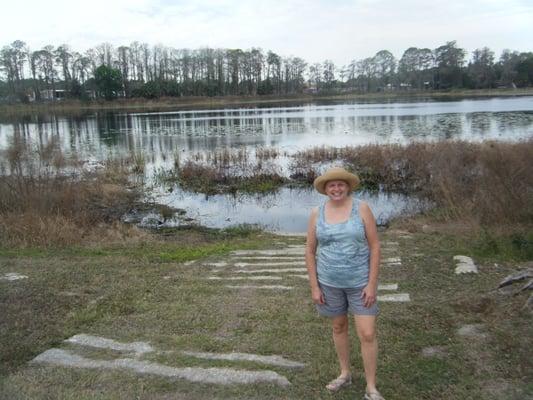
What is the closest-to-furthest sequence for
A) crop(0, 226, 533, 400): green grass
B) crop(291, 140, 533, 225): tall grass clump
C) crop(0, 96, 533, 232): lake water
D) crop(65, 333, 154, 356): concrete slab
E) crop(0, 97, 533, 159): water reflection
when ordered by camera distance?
crop(0, 226, 533, 400): green grass, crop(65, 333, 154, 356): concrete slab, crop(291, 140, 533, 225): tall grass clump, crop(0, 96, 533, 232): lake water, crop(0, 97, 533, 159): water reflection

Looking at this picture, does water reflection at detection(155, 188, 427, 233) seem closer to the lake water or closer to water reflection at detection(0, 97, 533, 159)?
the lake water

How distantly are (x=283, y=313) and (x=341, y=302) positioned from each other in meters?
1.99

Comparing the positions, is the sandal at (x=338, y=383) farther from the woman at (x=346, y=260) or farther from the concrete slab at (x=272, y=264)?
the concrete slab at (x=272, y=264)

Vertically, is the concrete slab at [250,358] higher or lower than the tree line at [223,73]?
lower

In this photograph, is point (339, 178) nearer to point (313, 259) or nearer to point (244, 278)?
point (313, 259)

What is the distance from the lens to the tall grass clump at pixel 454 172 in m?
10.5

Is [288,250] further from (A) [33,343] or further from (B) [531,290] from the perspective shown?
(A) [33,343]

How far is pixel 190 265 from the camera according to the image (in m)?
8.02

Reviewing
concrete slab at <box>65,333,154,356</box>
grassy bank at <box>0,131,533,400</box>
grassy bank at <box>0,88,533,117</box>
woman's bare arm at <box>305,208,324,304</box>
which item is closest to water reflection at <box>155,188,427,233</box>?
grassy bank at <box>0,131,533,400</box>

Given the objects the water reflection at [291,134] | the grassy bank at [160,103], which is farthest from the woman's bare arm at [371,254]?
the grassy bank at [160,103]

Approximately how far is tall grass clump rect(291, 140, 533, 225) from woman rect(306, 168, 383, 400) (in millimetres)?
7667

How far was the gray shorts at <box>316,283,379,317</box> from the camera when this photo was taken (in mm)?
3369

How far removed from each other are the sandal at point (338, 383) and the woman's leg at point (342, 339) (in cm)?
3

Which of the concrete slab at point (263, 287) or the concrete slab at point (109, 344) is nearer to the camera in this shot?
the concrete slab at point (109, 344)
